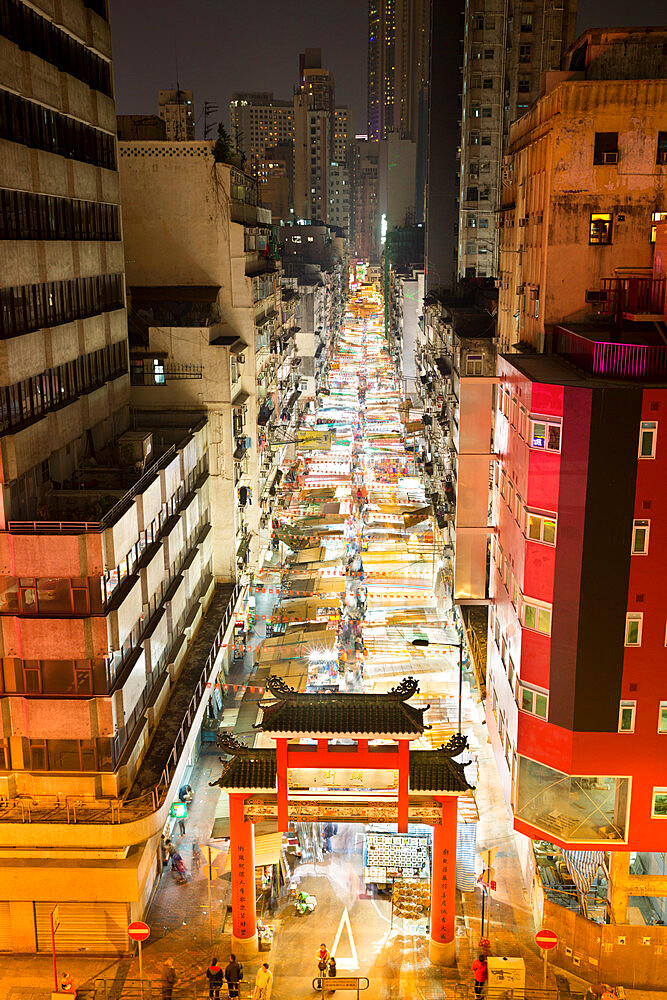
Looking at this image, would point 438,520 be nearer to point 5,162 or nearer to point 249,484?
point 249,484

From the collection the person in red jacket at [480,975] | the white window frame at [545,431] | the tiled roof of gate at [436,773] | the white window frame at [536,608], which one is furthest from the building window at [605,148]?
the person in red jacket at [480,975]

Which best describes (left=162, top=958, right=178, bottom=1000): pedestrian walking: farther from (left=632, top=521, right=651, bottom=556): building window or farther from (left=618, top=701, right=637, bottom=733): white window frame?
(left=632, top=521, right=651, bottom=556): building window

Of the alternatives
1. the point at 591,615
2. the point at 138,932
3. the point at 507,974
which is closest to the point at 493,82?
the point at 591,615

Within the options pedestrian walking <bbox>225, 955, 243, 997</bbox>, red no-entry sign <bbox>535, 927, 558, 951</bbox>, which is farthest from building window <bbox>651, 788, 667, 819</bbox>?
pedestrian walking <bbox>225, 955, 243, 997</bbox>

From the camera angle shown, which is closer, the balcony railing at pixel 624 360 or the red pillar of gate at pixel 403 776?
the balcony railing at pixel 624 360

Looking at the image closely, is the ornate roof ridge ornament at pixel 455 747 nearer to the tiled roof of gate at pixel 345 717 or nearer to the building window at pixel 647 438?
the tiled roof of gate at pixel 345 717

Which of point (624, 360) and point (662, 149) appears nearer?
point (624, 360)

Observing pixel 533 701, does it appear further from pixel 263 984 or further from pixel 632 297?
pixel 632 297
